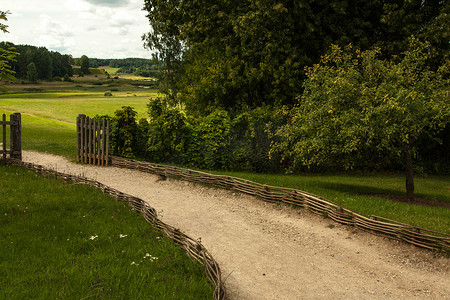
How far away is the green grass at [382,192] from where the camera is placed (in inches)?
414

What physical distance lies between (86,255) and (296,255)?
4.08 metres

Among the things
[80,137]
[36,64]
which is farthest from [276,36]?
[36,64]

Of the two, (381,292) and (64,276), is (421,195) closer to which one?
(381,292)

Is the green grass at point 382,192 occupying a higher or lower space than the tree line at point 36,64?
lower

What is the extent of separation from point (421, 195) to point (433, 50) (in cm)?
814

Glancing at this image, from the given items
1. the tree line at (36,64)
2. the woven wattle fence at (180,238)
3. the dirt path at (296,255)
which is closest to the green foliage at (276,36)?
the dirt path at (296,255)

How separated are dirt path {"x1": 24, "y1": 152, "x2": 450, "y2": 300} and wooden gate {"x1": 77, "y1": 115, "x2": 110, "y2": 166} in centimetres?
612

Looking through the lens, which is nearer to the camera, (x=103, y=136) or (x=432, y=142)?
(x=103, y=136)

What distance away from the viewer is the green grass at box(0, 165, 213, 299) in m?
4.95

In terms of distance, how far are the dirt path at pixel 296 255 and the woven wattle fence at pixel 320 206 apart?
180 millimetres

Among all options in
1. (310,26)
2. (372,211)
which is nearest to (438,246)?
(372,211)

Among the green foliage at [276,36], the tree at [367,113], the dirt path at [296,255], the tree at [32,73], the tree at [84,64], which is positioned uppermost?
the tree at [84,64]

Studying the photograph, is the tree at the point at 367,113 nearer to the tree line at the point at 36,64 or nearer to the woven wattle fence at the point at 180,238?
the woven wattle fence at the point at 180,238

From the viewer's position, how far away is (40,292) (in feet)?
15.5
